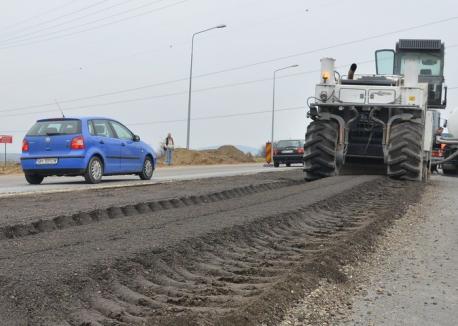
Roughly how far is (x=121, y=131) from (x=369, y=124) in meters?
6.43

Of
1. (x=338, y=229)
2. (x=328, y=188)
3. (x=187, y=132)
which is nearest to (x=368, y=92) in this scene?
(x=328, y=188)

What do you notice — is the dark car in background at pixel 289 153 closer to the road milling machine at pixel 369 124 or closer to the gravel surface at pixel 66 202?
the road milling machine at pixel 369 124

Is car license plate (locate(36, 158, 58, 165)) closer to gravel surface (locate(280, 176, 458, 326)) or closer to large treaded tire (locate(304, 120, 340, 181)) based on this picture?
large treaded tire (locate(304, 120, 340, 181))

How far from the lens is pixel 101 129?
1473 cm

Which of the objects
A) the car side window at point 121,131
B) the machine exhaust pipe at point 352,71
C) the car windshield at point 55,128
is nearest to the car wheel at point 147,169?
the car side window at point 121,131

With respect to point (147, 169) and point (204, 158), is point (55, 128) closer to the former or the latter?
point (147, 169)

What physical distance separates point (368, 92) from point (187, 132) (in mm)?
26297

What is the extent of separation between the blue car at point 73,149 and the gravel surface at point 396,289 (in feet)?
Answer: 28.7

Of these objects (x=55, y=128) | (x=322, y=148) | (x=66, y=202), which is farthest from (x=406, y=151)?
(x=55, y=128)

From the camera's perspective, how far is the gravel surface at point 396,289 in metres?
4.05

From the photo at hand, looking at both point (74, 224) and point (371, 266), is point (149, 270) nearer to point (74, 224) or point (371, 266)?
point (371, 266)

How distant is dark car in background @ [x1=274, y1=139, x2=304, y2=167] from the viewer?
30.7 meters

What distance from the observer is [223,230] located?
6184mm

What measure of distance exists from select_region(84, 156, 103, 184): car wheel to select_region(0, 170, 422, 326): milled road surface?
4.55m
